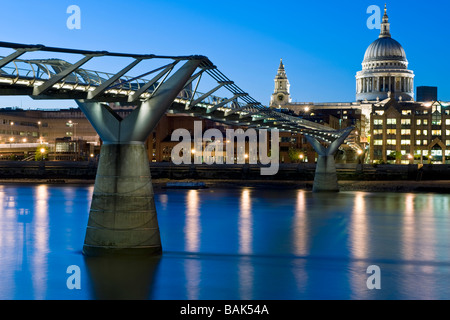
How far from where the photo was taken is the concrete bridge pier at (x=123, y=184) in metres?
26.0

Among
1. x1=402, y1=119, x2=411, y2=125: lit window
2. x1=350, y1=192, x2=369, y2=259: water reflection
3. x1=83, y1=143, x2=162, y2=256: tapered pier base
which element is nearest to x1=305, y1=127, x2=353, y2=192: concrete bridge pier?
x1=350, y1=192, x2=369, y2=259: water reflection

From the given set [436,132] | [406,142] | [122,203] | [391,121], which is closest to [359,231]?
[122,203]

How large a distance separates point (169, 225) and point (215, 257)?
12.9 m

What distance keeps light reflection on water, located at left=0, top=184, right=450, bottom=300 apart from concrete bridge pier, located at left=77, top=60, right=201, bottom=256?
830 millimetres

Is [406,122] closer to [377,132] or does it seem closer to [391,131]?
[391,131]

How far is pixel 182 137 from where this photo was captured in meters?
155

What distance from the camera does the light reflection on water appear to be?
922 inches

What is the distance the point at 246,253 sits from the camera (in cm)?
3184

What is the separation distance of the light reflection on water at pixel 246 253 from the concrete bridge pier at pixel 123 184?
0.83 meters

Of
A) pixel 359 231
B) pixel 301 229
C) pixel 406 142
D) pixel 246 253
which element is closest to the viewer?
pixel 246 253

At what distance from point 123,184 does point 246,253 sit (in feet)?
26.8

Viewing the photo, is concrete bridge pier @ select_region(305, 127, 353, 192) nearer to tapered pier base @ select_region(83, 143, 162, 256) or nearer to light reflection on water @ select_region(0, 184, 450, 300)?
light reflection on water @ select_region(0, 184, 450, 300)
